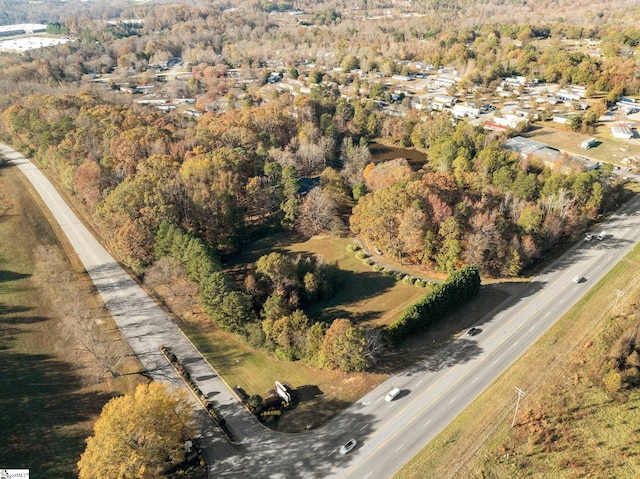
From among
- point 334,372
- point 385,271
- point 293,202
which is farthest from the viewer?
point 293,202

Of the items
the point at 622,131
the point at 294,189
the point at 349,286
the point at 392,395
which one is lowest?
the point at 392,395

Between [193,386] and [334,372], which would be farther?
[334,372]

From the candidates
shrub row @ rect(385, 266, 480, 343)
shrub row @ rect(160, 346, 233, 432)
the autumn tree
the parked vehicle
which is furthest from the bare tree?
the parked vehicle

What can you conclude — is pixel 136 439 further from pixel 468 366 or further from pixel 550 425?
pixel 550 425

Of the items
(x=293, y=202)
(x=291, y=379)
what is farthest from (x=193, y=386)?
(x=293, y=202)

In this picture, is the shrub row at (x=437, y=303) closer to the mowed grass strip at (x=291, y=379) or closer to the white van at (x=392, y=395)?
the mowed grass strip at (x=291, y=379)

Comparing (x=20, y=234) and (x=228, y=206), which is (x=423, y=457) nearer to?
(x=228, y=206)

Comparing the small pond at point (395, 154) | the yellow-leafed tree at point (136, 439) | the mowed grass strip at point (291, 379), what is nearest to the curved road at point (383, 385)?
the mowed grass strip at point (291, 379)
